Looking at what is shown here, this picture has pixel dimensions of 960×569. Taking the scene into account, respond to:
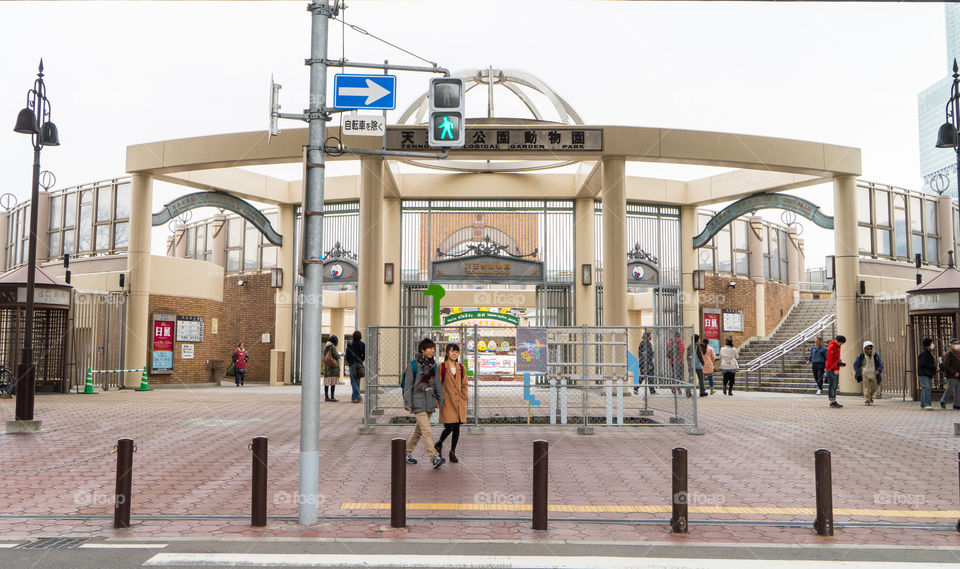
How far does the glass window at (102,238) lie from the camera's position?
90.1 ft

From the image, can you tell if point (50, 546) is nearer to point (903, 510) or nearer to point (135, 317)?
point (903, 510)

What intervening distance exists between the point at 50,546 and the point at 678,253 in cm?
2208

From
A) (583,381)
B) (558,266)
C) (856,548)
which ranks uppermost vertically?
(558,266)

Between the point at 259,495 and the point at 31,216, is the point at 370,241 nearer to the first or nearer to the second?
the point at 31,216

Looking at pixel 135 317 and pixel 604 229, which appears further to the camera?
pixel 135 317

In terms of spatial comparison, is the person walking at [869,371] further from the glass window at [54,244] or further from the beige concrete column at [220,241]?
the glass window at [54,244]

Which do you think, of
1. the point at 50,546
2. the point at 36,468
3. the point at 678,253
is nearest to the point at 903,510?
the point at 50,546

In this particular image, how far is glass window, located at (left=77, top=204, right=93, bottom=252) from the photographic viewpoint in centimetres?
2806

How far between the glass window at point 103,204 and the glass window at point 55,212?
7.09 ft

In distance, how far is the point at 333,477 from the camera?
874cm

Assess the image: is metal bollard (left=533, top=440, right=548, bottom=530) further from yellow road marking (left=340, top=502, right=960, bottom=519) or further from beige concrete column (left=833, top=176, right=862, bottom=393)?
beige concrete column (left=833, top=176, right=862, bottom=393)

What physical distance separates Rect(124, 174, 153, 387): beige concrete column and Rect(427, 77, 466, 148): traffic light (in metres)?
16.5

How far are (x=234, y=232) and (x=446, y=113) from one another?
24.9 metres

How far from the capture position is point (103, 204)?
27.9 m
